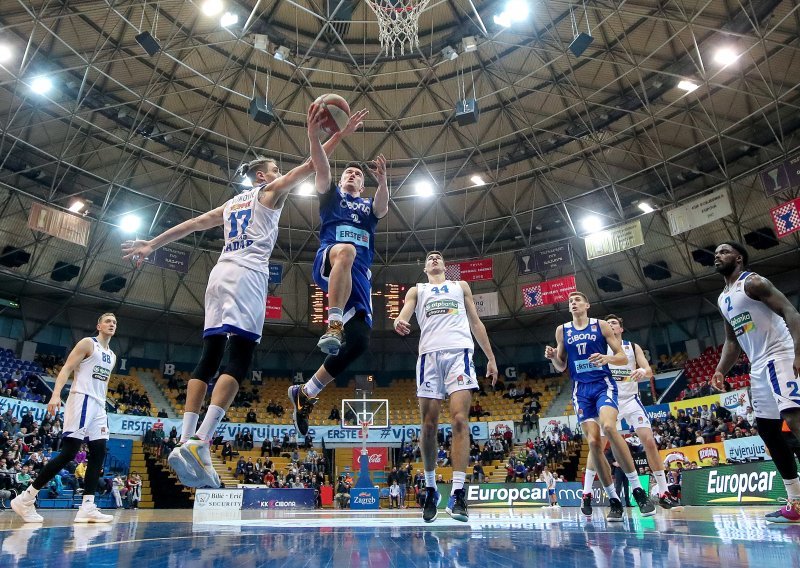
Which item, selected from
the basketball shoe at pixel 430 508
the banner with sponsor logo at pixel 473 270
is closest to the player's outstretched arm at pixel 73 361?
the basketball shoe at pixel 430 508

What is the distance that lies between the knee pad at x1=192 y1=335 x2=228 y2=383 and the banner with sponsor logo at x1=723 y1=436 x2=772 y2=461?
16367 millimetres

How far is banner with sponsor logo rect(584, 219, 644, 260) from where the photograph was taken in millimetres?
21656

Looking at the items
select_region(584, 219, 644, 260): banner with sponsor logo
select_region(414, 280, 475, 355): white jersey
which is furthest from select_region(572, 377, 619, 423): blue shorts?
select_region(584, 219, 644, 260): banner with sponsor logo

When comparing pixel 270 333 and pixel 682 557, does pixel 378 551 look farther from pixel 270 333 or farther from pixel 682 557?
pixel 270 333

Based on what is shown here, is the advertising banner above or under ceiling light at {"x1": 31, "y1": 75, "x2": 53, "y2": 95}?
under

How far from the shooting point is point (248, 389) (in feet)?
105

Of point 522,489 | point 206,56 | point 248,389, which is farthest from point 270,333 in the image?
point 522,489

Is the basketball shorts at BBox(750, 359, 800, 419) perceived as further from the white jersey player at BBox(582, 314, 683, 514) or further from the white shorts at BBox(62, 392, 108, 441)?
the white shorts at BBox(62, 392, 108, 441)

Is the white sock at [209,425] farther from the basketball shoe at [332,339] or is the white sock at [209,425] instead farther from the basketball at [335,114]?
the basketball at [335,114]

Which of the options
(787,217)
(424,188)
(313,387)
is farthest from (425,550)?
(424,188)

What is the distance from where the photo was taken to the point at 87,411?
7277mm

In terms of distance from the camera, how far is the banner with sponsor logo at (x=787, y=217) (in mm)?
18422

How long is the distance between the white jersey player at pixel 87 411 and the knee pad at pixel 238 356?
11.3 feet

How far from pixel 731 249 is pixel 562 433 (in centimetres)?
2082
